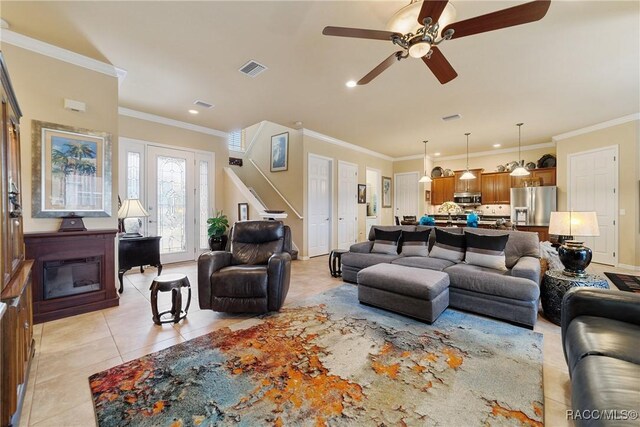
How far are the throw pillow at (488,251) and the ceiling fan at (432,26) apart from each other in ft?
7.11

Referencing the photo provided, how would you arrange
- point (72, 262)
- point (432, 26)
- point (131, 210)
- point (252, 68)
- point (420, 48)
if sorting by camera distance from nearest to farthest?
1. point (432, 26)
2. point (420, 48)
3. point (72, 262)
4. point (252, 68)
5. point (131, 210)

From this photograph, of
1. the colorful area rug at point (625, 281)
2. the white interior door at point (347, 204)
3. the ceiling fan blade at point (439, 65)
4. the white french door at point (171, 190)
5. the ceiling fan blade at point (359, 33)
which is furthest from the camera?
the white interior door at point (347, 204)

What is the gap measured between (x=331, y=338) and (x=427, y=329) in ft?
3.14

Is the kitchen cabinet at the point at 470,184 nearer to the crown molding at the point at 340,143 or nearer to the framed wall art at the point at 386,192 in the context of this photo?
the framed wall art at the point at 386,192

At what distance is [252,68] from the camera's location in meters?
3.33

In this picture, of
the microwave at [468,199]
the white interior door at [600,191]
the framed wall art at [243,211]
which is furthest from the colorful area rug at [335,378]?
the microwave at [468,199]

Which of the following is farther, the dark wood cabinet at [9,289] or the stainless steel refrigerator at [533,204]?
the stainless steel refrigerator at [533,204]

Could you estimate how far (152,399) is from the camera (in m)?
1.68

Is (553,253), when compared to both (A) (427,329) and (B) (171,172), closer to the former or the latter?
(A) (427,329)

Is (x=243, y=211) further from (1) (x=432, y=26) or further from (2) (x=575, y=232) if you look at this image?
(2) (x=575, y=232)

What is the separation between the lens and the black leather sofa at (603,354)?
995 millimetres

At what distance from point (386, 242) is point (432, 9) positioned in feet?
10.1

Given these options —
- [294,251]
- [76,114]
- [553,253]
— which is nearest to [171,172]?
[76,114]
